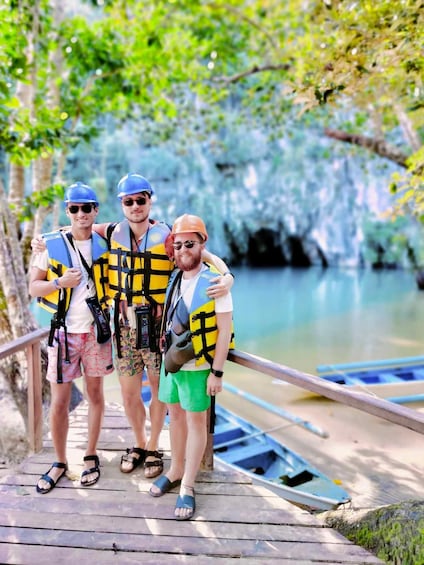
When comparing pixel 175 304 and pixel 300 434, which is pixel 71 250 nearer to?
pixel 175 304

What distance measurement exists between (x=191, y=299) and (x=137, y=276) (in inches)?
13.2

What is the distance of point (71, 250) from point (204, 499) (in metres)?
1.45

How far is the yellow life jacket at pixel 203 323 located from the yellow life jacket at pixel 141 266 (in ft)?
0.88

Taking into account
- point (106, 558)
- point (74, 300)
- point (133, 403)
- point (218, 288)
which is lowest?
point (106, 558)

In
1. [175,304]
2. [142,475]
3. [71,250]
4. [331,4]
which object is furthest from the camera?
[331,4]

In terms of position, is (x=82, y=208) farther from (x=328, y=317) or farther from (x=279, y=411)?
(x=328, y=317)

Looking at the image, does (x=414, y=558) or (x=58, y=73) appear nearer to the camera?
(x=414, y=558)

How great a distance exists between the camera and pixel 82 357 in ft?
8.05

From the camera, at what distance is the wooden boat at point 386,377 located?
6.58 meters

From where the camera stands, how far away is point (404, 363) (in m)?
8.24

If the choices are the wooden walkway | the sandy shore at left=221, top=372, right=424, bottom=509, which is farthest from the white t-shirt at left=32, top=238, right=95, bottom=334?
the sandy shore at left=221, top=372, right=424, bottom=509

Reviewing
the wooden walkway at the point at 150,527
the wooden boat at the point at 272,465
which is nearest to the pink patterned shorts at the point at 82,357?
the wooden walkway at the point at 150,527

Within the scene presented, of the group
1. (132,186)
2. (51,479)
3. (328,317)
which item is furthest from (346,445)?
(328,317)

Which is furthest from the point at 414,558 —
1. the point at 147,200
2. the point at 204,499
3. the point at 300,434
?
the point at 300,434
